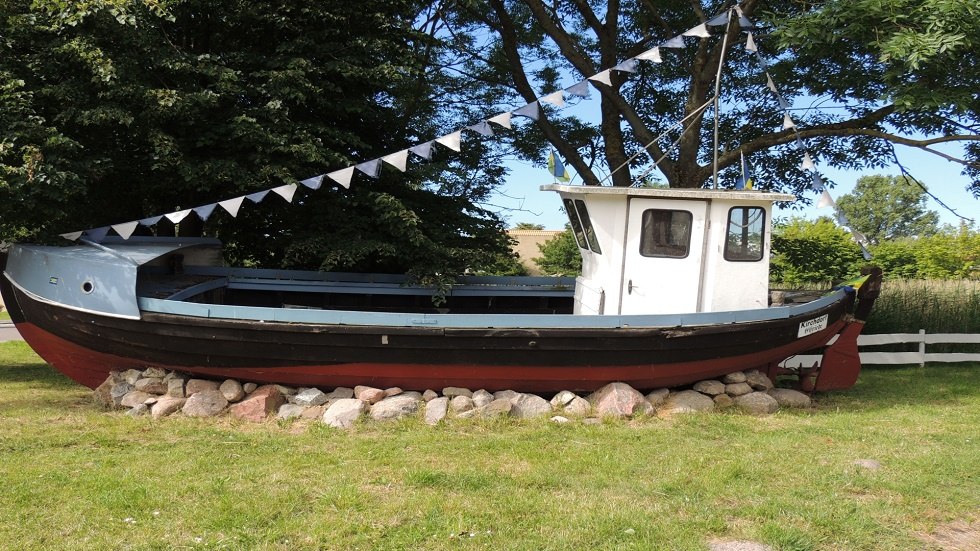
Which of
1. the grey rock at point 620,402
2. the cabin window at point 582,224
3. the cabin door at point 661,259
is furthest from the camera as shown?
the cabin window at point 582,224

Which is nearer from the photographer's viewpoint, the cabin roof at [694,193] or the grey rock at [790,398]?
the cabin roof at [694,193]

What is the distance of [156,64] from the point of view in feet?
26.1

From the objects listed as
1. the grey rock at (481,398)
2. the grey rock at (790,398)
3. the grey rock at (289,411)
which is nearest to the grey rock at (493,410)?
the grey rock at (481,398)

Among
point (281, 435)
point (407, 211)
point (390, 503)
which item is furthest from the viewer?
point (407, 211)

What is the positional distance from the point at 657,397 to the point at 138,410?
5.34 meters

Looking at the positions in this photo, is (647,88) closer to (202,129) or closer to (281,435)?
(202,129)

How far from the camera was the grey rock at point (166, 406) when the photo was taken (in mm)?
6875

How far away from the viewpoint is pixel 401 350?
691 cm

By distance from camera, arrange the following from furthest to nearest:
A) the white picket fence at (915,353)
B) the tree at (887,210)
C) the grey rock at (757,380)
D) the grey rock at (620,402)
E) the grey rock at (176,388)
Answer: the tree at (887,210) → the white picket fence at (915,353) → the grey rock at (757,380) → the grey rock at (176,388) → the grey rock at (620,402)

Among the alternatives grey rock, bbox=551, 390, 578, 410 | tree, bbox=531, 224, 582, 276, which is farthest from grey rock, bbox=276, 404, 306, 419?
tree, bbox=531, 224, 582, 276

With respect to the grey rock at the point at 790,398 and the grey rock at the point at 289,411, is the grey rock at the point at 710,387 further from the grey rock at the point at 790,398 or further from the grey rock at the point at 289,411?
the grey rock at the point at 289,411

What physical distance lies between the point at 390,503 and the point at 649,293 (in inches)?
157

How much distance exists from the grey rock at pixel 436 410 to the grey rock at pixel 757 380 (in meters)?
3.47

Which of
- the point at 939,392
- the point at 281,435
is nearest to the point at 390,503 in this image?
A: the point at 281,435
